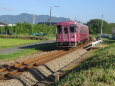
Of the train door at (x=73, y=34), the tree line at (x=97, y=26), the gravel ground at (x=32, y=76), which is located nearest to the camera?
the gravel ground at (x=32, y=76)

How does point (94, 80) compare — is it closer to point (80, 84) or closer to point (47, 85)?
point (80, 84)

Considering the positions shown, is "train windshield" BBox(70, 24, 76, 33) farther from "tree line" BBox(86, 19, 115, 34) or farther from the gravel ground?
"tree line" BBox(86, 19, 115, 34)

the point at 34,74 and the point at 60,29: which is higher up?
the point at 60,29

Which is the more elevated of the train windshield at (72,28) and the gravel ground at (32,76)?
the train windshield at (72,28)

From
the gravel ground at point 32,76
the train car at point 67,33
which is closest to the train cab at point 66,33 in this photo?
the train car at point 67,33

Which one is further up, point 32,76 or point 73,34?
point 73,34

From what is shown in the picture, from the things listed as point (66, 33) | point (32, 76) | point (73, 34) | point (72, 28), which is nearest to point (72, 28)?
point (72, 28)

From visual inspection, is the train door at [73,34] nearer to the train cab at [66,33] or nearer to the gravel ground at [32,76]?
the train cab at [66,33]

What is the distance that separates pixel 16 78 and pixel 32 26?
210 feet

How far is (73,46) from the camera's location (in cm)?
3030

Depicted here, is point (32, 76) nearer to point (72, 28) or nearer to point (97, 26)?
point (72, 28)

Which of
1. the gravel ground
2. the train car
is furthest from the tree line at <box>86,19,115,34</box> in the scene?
the gravel ground

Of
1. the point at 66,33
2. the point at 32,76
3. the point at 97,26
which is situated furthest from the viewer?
the point at 97,26

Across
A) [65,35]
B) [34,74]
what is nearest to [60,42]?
[65,35]
